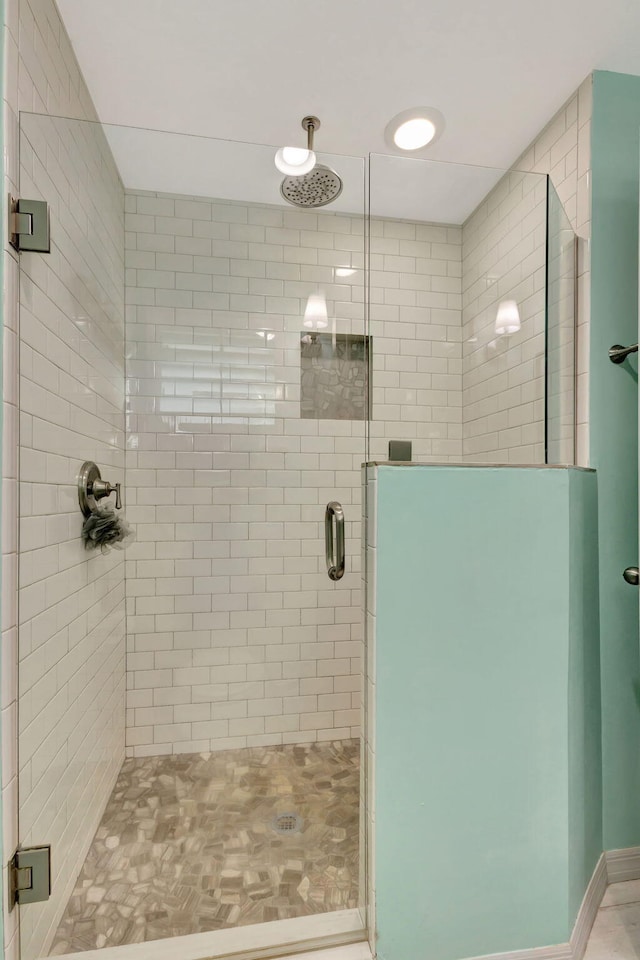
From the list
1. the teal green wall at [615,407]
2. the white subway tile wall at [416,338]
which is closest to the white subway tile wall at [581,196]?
the teal green wall at [615,407]

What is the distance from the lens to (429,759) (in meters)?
1.22

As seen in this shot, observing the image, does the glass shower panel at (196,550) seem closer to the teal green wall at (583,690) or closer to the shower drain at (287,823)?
the shower drain at (287,823)

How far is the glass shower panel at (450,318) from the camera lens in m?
1.30

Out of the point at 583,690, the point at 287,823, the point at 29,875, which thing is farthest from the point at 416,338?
the point at 29,875

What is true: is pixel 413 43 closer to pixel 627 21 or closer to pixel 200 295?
pixel 627 21

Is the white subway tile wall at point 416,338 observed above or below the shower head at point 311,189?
below

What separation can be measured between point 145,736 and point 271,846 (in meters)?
0.48

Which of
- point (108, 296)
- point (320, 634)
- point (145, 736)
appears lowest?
point (145, 736)

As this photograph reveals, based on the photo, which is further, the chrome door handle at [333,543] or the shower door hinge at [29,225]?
the chrome door handle at [333,543]

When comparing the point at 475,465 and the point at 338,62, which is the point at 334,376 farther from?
the point at 338,62

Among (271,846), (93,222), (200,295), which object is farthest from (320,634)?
(93,222)

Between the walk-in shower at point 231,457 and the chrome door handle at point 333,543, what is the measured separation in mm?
14

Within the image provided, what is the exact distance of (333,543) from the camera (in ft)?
4.60

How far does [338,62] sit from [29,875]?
2255 millimetres
